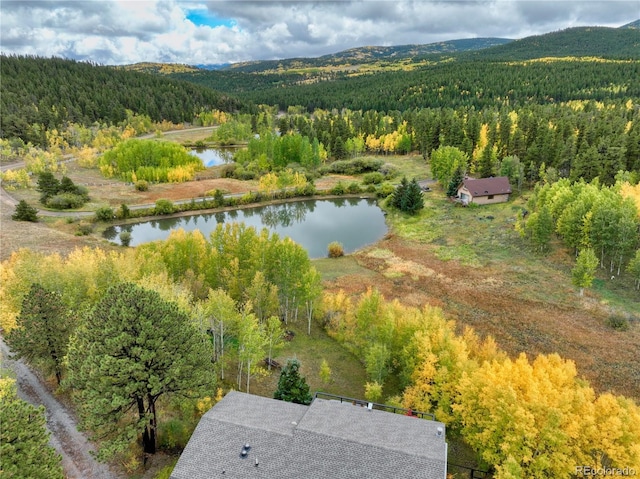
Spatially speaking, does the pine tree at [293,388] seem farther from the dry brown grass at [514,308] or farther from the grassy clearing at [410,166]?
the grassy clearing at [410,166]

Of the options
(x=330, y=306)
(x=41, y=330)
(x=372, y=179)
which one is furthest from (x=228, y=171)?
(x=41, y=330)

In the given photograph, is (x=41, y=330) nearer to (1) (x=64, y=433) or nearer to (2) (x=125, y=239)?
(1) (x=64, y=433)

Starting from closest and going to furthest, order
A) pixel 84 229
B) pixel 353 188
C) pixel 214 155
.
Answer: pixel 84 229 < pixel 353 188 < pixel 214 155

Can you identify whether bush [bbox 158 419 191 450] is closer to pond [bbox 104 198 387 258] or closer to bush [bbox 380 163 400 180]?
pond [bbox 104 198 387 258]

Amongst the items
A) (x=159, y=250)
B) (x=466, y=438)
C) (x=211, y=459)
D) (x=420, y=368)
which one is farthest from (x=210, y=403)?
(x=159, y=250)

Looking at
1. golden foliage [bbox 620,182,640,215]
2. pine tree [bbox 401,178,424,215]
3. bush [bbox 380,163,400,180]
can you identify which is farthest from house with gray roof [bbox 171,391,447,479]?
bush [bbox 380,163,400,180]

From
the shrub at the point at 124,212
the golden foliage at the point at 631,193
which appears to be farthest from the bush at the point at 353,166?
the golden foliage at the point at 631,193
